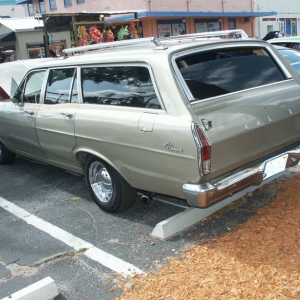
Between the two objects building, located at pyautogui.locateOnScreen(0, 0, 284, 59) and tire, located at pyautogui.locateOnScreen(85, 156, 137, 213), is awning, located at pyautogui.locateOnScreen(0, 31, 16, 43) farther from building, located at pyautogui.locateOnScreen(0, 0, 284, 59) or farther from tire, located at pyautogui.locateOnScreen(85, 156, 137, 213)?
tire, located at pyautogui.locateOnScreen(85, 156, 137, 213)

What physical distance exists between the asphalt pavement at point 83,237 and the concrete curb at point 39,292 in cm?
13

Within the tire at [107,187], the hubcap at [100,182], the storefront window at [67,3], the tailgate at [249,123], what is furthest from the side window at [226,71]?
the storefront window at [67,3]

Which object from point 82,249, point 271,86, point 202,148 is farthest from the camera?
point 271,86

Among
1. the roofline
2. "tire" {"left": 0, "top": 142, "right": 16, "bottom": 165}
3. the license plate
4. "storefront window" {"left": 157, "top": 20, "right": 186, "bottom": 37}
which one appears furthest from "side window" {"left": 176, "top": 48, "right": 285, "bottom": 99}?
"storefront window" {"left": 157, "top": 20, "right": 186, "bottom": 37}

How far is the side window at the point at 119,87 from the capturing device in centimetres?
400

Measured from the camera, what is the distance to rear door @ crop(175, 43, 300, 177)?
3.66m

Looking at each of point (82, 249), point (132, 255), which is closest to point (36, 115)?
point (82, 249)

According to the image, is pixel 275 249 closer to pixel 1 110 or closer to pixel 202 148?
pixel 202 148

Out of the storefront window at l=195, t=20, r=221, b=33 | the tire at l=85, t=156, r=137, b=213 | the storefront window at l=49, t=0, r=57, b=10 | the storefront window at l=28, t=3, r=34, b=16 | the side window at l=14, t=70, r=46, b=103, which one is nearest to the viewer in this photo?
the tire at l=85, t=156, r=137, b=213

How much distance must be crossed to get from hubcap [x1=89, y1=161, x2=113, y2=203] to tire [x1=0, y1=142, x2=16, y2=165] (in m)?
2.73

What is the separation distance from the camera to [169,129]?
3.63 m

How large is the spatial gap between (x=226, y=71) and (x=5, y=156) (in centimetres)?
435

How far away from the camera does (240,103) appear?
389 centimetres

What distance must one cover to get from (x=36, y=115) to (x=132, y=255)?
251 cm
